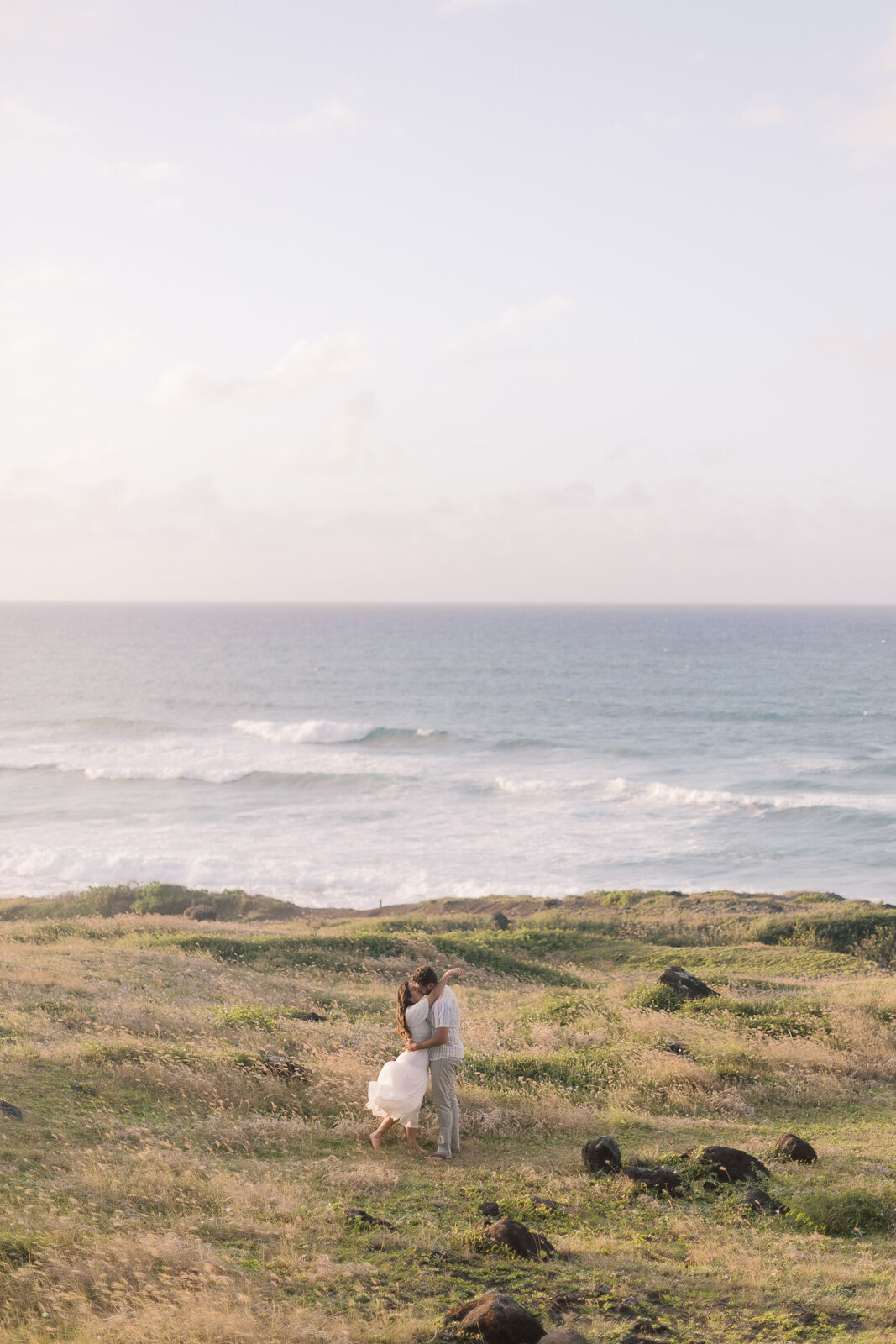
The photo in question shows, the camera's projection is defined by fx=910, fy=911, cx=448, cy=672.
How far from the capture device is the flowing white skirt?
9.16 m

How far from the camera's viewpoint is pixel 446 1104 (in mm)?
9281

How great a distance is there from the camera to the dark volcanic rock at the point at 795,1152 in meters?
9.16

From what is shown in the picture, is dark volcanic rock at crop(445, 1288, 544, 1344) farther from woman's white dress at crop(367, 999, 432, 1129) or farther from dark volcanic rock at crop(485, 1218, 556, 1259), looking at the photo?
woman's white dress at crop(367, 999, 432, 1129)

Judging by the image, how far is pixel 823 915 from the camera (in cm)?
2734

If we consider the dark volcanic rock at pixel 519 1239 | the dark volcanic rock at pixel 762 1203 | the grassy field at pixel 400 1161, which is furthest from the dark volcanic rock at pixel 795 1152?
the dark volcanic rock at pixel 519 1239

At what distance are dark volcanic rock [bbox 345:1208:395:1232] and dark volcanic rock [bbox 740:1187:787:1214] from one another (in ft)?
10.5

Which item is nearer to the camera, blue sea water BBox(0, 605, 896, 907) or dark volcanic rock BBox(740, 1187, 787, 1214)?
dark volcanic rock BBox(740, 1187, 787, 1214)

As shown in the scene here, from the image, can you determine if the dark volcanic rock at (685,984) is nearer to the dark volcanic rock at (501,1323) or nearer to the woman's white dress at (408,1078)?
the woman's white dress at (408,1078)

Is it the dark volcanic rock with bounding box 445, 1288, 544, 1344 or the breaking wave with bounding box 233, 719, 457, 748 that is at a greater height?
the dark volcanic rock with bounding box 445, 1288, 544, 1344

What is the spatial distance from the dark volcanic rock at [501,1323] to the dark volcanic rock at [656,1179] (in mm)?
2975

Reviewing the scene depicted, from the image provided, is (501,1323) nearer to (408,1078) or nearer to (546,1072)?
(408,1078)

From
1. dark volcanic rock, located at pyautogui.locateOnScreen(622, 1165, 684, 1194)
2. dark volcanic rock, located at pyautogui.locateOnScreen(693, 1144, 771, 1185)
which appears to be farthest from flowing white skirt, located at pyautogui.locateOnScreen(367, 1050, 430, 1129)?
dark volcanic rock, located at pyautogui.locateOnScreen(693, 1144, 771, 1185)

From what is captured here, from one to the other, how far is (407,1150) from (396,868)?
3168 centimetres

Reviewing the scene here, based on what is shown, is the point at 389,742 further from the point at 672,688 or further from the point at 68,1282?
the point at 68,1282
